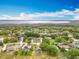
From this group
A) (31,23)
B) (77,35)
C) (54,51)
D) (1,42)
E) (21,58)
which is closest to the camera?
(21,58)

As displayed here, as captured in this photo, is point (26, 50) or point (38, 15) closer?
point (26, 50)

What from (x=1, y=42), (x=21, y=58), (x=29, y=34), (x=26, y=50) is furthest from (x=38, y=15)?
(x=21, y=58)

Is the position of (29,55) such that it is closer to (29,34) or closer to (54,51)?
(54,51)

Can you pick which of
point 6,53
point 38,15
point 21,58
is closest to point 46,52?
point 21,58

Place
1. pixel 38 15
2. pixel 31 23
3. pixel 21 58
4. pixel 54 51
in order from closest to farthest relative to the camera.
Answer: pixel 21 58, pixel 54 51, pixel 38 15, pixel 31 23

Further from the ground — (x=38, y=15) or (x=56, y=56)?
(x=38, y=15)

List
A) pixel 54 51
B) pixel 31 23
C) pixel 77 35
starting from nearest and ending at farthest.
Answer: pixel 54 51
pixel 77 35
pixel 31 23

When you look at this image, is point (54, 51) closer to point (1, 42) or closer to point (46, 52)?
point (46, 52)

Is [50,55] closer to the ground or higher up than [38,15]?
closer to the ground

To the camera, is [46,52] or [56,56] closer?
[56,56]
